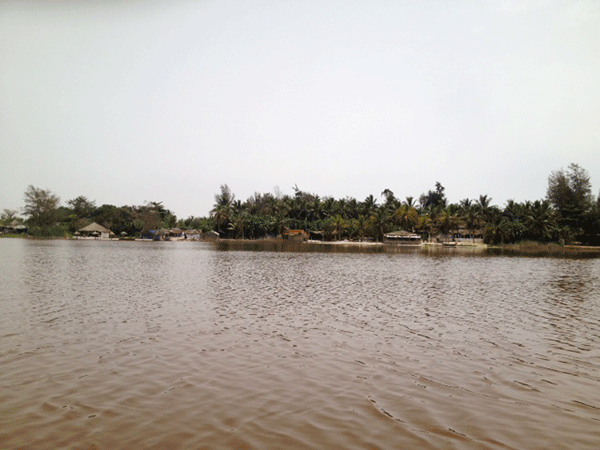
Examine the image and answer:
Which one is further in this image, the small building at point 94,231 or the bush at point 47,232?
the small building at point 94,231

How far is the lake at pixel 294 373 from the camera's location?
657cm

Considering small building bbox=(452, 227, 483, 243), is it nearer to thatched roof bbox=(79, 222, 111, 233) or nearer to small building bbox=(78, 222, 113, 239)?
small building bbox=(78, 222, 113, 239)

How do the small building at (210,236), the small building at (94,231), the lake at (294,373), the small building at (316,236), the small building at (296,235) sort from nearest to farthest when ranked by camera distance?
the lake at (294,373) < the small building at (296,235) < the small building at (316,236) < the small building at (94,231) < the small building at (210,236)

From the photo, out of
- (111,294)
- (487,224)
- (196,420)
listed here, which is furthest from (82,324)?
(487,224)

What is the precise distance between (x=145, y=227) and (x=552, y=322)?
13592 centimetres

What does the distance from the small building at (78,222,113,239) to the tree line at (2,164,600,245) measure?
6282mm

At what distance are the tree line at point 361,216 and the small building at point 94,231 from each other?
6.28 metres

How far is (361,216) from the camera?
11619cm

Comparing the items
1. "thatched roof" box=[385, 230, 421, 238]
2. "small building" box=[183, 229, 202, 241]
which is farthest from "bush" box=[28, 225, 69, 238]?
"thatched roof" box=[385, 230, 421, 238]

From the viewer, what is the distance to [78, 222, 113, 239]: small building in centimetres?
12638

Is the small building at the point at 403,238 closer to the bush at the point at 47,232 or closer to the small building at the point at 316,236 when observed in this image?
the small building at the point at 316,236

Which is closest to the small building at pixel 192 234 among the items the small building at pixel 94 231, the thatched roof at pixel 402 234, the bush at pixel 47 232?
the small building at pixel 94 231

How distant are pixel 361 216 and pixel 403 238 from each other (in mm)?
14635

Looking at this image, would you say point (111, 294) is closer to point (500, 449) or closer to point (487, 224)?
point (500, 449)
